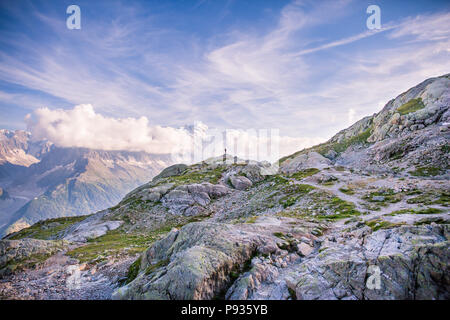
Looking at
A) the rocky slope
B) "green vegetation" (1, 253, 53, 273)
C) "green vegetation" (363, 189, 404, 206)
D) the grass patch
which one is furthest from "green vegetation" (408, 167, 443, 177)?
"green vegetation" (1, 253, 53, 273)

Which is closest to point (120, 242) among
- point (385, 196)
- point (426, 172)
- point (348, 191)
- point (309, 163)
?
point (348, 191)

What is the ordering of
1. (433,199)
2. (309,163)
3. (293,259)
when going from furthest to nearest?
(309,163), (433,199), (293,259)

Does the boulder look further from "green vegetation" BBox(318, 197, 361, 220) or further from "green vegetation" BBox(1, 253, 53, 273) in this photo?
"green vegetation" BBox(1, 253, 53, 273)

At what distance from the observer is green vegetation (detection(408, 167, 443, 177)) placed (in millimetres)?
54562

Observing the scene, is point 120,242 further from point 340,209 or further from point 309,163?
point 309,163

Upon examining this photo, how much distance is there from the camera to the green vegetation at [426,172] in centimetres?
5456

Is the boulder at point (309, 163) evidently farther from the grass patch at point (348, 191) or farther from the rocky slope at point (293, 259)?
the rocky slope at point (293, 259)

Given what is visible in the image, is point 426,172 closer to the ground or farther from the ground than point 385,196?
farther from the ground

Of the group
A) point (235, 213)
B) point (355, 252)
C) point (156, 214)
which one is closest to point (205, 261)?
point (355, 252)

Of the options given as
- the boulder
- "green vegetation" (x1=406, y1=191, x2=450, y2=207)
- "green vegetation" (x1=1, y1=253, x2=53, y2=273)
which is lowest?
"green vegetation" (x1=1, y1=253, x2=53, y2=273)

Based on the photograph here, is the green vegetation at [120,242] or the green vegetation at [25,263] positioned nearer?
the green vegetation at [25,263]

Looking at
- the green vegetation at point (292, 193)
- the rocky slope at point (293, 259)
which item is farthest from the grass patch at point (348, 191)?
the green vegetation at point (292, 193)

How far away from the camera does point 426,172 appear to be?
56.7 meters

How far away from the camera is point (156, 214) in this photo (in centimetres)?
7012
